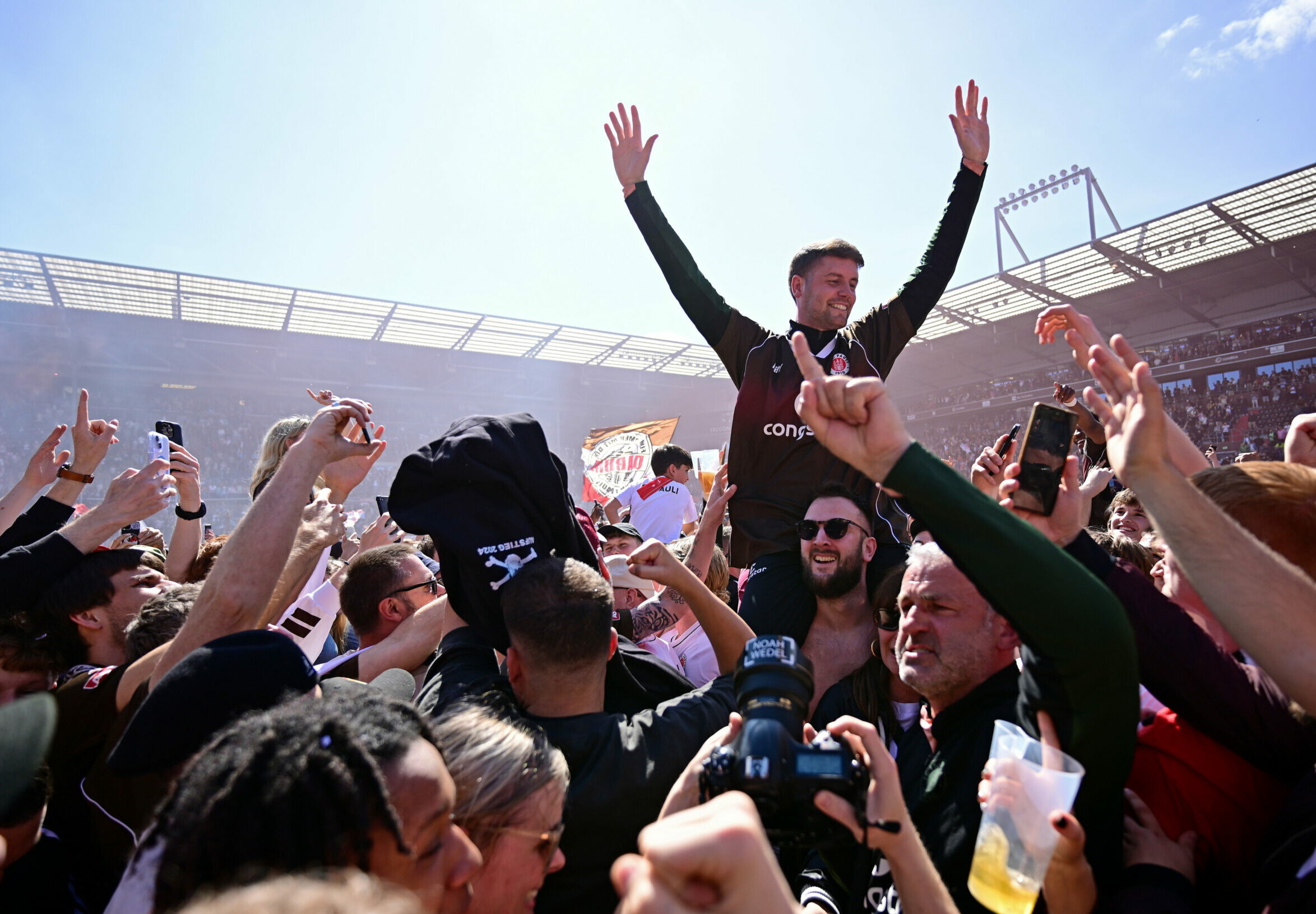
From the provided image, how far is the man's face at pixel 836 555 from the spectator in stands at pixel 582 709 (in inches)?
43.1

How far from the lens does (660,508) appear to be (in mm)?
6992

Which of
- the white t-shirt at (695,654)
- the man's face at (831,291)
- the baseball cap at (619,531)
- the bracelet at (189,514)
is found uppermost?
the man's face at (831,291)

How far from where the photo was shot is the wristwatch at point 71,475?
12.1 ft

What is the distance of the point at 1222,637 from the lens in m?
1.99

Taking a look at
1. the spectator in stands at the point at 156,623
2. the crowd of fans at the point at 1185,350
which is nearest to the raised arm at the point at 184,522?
the spectator in stands at the point at 156,623

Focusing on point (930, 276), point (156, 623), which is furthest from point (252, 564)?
point (930, 276)

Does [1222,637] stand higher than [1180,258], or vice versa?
[1180,258]

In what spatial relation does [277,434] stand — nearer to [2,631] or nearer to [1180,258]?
[2,631]

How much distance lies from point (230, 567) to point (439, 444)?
2.33 feet

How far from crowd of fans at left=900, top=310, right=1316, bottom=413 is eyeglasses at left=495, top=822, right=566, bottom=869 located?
2540 cm

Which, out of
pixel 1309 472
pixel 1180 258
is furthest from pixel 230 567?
pixel 1180 258

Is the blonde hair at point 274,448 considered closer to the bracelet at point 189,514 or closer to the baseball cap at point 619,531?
the bracelet at point 189,514

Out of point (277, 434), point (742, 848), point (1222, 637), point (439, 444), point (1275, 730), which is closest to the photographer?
point (742, 848)

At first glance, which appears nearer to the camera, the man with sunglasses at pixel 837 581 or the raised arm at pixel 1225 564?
the raised arm at pixel 1225 564
